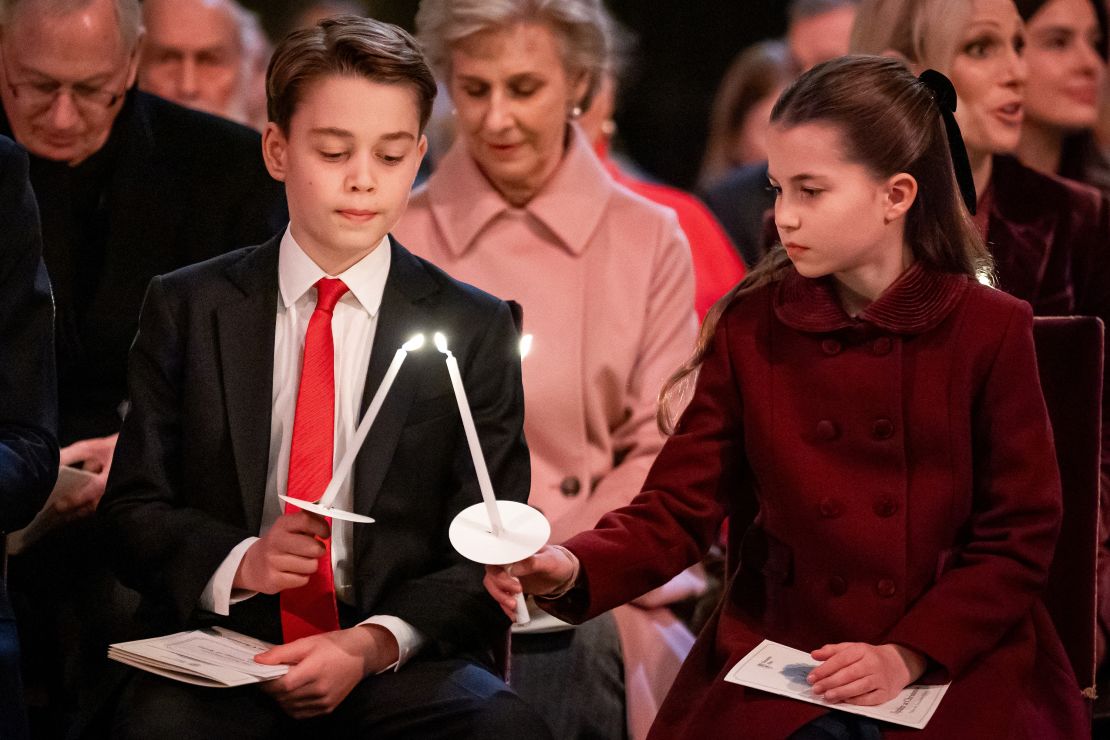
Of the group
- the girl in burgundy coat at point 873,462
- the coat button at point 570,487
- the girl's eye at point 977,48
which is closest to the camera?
the girl in burgundy coat at point 873,462

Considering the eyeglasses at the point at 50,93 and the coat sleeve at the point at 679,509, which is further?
the eyeglasses at the point at 50,93

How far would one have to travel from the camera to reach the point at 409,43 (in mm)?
2352

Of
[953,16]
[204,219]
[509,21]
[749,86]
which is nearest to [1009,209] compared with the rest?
[953,16]

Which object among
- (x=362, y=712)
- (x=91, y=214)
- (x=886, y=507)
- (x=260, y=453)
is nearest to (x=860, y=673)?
(x=886, y=507)

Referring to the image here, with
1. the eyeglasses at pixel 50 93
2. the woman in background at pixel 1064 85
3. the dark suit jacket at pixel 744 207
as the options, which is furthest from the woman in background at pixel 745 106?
the eyeglasses at pixel 50 93

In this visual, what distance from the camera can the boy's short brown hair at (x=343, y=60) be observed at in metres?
2.27

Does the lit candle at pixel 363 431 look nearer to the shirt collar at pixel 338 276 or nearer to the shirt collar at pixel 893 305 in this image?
the shirt collar at pixel 338 276

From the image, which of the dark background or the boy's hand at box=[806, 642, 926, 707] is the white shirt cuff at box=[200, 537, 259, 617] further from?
the dark background

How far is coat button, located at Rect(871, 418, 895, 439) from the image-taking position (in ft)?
7.23

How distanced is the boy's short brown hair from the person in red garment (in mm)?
1568

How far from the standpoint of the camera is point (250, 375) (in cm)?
227

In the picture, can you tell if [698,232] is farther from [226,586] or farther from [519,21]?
[226,586]

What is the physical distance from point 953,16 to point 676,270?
2.49 ft

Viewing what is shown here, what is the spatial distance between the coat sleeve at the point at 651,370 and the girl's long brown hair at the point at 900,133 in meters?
0.84
